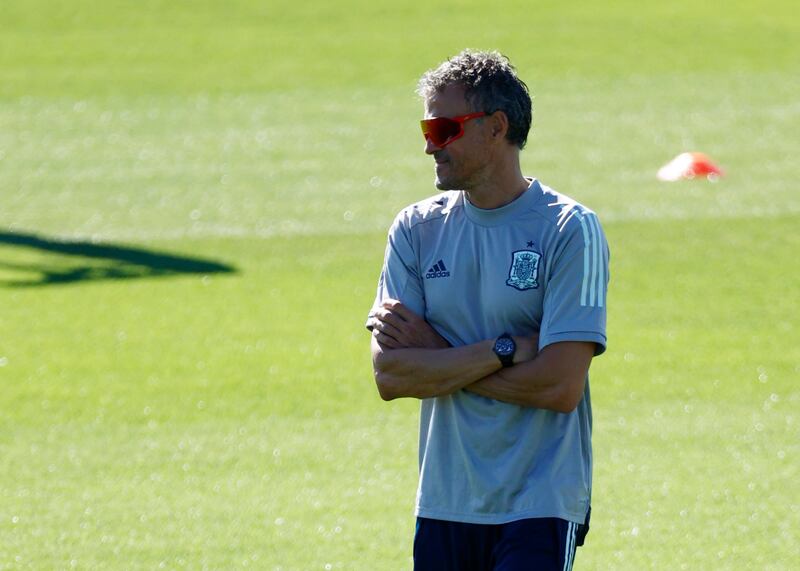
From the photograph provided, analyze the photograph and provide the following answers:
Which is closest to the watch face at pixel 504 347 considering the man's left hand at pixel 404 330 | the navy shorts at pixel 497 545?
the man's left hand at pixel 404 330

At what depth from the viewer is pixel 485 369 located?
471 cm

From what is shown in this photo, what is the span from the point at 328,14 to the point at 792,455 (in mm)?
22881

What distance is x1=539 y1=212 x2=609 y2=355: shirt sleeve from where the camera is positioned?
15.4ft

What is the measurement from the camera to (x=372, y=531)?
7.65 m

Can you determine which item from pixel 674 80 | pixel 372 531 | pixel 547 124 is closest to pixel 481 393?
pixel 372 531

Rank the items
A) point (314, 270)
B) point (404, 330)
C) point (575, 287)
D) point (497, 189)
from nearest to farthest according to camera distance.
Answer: point (575, 287)
point (497, 189)
point (404, 330)
point (314, 270)

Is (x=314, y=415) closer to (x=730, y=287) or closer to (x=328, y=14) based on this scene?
(x=730, y=287)

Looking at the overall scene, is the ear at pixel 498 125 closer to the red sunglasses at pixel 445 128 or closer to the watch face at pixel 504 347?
the red sunglasses at pixel 445 128

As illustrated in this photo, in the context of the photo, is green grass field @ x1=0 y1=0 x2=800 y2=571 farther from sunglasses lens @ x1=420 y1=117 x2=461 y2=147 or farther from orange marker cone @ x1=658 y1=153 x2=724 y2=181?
sunglasses lens @ x1=420 y1=117 x2=461 y2=147

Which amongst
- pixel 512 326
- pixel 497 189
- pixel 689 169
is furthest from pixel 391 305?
pixel 689 169

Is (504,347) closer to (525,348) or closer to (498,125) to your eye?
(525,348)

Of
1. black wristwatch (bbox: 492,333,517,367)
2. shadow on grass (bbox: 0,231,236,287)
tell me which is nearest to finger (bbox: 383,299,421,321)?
black wristwatch (bbox: 492,333,517,367)

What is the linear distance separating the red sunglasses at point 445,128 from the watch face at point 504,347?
649 mm

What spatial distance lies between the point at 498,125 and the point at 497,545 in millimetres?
1310
